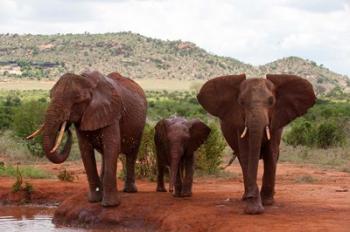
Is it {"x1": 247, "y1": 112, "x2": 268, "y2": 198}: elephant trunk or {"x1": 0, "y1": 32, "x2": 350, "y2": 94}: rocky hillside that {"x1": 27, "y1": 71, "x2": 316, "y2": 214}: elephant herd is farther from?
{"x1": 0, "y1": 32, "x2": 350, "y2": 94}: rocky hillside

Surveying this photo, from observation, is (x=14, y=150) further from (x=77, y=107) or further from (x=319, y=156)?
(x=77, y=107)

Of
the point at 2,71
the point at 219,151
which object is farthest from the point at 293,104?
the point at 2,71

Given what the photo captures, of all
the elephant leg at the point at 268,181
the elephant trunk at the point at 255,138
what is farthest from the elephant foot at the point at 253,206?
the elephant leg at the point at 268,181

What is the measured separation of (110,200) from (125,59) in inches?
3091

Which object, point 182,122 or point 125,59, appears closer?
point 182,122

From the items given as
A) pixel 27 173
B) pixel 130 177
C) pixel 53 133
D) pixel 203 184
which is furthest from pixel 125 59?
pixel 53 133

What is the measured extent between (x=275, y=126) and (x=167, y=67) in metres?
83.6

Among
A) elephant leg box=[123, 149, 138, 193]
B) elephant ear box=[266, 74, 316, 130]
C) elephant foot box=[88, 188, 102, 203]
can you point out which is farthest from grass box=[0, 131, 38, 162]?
elephant ear box=[266, 74, 316, 130]

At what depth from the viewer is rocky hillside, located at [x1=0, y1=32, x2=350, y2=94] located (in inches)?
3457

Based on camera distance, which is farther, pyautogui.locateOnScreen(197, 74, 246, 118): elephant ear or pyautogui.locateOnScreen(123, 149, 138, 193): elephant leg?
pyautogui.locateOnScreen(123, 149, 138, 193): elephant leg

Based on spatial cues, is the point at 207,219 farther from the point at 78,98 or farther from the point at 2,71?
the point at 2,71

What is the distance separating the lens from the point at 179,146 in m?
11.7

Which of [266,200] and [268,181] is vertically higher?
[268,181]

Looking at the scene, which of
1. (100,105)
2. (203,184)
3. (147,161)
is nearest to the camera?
(100,105)
